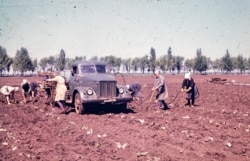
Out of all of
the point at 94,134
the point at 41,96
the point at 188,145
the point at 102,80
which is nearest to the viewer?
the point at 188,145

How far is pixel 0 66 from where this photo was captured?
102 m

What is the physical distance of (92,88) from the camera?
559 inches

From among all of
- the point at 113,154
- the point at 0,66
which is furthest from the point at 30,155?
the point at 0,66

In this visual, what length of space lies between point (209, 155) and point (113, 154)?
2.39 m

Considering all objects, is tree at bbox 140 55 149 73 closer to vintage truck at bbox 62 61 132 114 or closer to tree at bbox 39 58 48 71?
tree at bbox 39 58 48 71

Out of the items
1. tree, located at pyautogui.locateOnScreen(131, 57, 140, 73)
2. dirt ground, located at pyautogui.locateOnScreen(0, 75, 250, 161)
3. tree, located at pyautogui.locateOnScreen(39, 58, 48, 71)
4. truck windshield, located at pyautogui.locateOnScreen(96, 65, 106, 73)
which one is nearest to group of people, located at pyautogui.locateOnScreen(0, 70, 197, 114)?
dirt ground, located at pyautogui.locateOnScreen(0, 75, 250, 161)

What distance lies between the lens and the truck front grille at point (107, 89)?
1402 centimetres

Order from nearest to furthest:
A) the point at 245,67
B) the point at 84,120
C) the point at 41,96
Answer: the point at 84,120 < the point at 41,96 < the point at 245,67

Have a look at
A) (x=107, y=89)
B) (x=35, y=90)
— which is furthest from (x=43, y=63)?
(x=107, y=89)

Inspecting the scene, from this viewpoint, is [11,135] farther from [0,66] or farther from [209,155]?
[0,66]

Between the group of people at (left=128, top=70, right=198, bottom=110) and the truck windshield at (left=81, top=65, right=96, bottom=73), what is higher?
the truck windshield at (left=81, top=65, right=96, bottom=73)

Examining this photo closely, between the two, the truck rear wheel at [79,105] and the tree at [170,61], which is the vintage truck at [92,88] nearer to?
the truck rear wheel at [79,105]

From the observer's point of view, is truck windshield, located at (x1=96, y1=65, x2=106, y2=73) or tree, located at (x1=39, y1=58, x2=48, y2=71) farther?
tree, located at (x1=39, y1=58, x2=48, y2=71)

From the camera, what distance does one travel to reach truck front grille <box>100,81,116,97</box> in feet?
46.0
